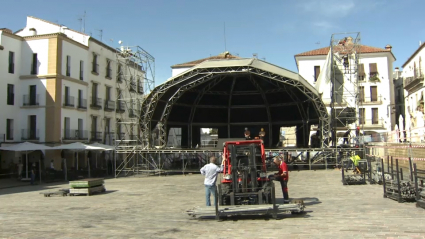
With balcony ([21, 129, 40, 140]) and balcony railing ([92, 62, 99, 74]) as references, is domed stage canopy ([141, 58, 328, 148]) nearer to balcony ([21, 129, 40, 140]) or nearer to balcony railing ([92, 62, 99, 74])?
balcony ([21, 129, 40, 140])

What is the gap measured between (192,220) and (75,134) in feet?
78.2

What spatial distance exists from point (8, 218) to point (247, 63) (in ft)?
53.7

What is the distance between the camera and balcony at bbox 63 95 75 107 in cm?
2981

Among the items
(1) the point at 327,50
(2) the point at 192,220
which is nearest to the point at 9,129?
(2) the point at 192,220

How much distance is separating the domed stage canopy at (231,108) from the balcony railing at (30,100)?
352 inches

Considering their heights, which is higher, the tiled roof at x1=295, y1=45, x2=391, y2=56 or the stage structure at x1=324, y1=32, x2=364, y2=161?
the tiled roof at x1=295, y1=45, x2=391, y2=56

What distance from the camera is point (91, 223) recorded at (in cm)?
914

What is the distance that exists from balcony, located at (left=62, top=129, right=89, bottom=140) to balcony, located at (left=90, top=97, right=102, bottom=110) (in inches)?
98.1

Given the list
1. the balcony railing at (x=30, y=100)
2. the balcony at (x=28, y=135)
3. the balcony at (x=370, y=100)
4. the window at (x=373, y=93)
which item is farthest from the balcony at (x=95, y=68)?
the window at (x=373, y=93)

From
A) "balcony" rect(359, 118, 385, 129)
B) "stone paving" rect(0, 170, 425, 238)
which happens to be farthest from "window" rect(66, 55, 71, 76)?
"balcony" rect(359, 118, 385, 129)

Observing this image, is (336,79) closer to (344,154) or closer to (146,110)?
(344,154)

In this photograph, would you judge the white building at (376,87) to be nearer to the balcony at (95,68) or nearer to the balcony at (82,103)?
the balcony at (95,68)

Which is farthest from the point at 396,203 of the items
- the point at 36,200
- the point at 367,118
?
the point at 367,118

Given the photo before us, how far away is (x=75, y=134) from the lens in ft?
101
